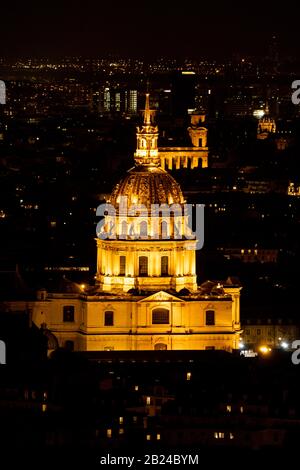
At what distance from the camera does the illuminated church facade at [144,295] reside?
363 ft

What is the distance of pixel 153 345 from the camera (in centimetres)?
11088

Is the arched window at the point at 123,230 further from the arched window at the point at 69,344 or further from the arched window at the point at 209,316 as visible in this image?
the arched window at the point at 69,344

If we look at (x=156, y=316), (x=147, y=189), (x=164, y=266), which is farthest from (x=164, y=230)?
(x=156, y=316)

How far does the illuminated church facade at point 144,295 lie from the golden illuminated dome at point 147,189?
0.03 metres

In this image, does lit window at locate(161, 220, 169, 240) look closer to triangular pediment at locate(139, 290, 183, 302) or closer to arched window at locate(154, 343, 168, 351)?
triangular pediment at locate(139, 290, 183, 302)

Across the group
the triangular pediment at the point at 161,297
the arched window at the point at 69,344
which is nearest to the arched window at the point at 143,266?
the triangular pediment at the point at 161,297

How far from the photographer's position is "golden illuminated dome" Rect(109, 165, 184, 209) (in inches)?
4417

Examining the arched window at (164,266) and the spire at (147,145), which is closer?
the arched window at (164,266)

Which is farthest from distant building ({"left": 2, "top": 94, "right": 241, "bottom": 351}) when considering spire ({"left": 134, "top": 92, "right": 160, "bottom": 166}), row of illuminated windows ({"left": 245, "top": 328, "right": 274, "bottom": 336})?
row of illuminated windows ({"left": 245, "top": 328, "right": 274, "bottom": 336})

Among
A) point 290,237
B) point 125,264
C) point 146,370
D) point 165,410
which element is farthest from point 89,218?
point 165,410

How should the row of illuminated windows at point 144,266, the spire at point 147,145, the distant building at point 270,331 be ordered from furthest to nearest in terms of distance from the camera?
the distant building at point 270,331, the spire at point 147,145, the row of illuminated windows at point 144,266

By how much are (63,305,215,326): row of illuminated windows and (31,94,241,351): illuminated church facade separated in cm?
3
